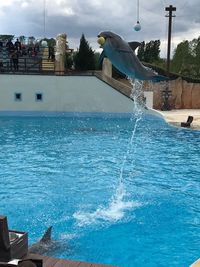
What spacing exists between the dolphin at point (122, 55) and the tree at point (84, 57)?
17734 mm

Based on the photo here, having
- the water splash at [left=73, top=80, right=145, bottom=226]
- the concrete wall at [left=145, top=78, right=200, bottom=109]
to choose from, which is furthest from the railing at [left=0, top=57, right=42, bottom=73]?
the water splash at [left=73, top=80, right=145, bottom=226]

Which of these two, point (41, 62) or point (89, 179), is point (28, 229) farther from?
point (41, 62)

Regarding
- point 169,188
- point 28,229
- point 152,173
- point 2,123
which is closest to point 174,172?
point 152,173

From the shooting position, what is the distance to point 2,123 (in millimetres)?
16484

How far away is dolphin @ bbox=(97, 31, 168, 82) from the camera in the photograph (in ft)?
14.6

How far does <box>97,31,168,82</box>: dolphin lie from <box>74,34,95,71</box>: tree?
17.7 metres

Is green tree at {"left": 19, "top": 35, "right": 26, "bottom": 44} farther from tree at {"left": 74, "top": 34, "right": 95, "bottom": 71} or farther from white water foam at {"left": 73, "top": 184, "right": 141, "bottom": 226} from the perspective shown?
white water foam at {"left": 73, "top": 184, "right": 141, "bottom": 226}

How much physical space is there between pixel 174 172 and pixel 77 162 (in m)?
2.36

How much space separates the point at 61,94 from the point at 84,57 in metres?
3.85

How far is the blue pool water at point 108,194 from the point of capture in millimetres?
5242

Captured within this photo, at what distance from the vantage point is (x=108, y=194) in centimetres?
739

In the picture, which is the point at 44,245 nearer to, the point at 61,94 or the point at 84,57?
the point at 61,94

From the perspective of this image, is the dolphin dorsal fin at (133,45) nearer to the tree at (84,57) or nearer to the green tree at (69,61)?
the tree at (84,57)

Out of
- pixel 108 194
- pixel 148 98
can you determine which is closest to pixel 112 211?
pixel 108 194
